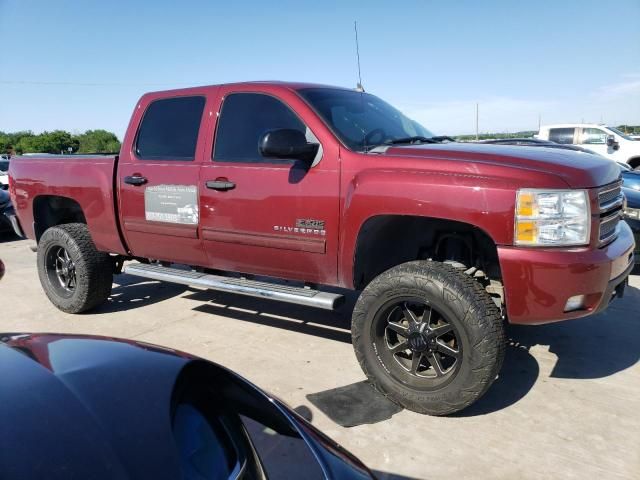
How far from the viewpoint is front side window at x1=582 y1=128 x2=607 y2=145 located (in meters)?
15.8

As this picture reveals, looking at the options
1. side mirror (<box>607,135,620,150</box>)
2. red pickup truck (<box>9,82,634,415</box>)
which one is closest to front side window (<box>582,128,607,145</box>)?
side mirror (<box>607,135,620,150</box>)

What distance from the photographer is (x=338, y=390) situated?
11.3ft

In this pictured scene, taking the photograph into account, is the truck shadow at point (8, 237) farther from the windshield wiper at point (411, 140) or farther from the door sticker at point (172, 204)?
the windshield wiper at point (411, 140)

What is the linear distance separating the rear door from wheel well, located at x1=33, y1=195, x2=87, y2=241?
3.57 ft

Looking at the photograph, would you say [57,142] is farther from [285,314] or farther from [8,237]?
[285,314]

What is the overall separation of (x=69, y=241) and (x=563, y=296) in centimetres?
430

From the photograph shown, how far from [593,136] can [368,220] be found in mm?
15367

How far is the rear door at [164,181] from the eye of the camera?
418cm

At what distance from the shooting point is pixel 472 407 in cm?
322

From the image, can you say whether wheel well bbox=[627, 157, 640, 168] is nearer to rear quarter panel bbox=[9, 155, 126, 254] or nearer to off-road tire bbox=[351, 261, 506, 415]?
off-road tire bbox=[351, 261, 506, 415]

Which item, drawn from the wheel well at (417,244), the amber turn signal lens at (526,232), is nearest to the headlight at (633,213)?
the wheel well at (417,244)

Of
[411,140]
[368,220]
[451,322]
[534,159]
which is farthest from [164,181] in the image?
[534,159]

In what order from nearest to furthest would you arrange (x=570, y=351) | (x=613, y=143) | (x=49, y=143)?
1. (x=570, y=351)
2. (x=613, y=143)
3. (x=49, y=143)

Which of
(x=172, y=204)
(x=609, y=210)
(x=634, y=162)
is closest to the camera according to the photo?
(x=609, y=210)
